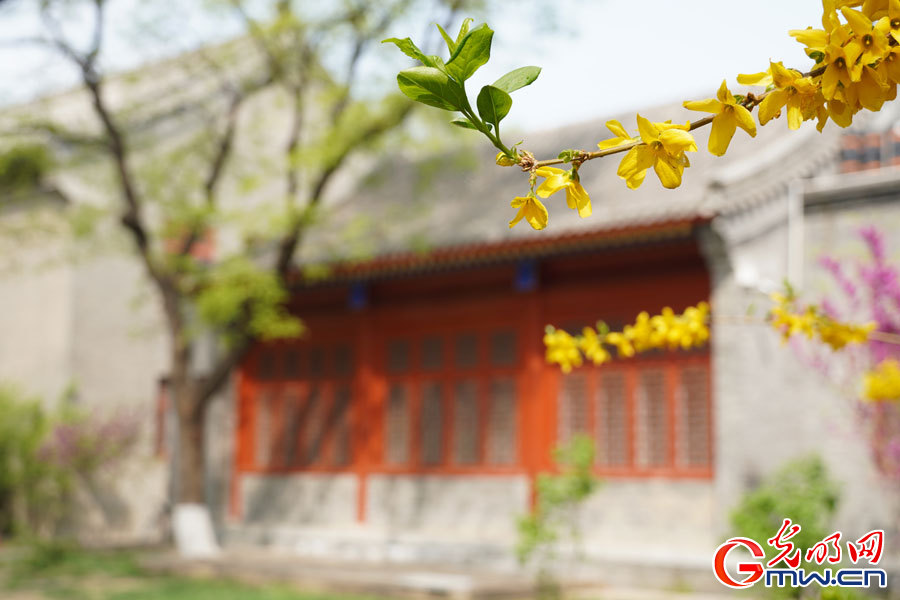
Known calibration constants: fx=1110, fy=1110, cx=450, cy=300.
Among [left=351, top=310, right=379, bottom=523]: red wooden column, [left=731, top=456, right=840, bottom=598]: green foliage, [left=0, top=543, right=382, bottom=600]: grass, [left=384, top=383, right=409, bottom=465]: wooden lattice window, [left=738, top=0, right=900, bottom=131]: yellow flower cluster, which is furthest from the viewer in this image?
[left=351, top=310, right=379, bottom=523]: red wooden column

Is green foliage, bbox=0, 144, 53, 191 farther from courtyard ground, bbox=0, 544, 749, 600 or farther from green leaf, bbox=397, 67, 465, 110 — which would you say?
green leaf, bbox=397, 67, 465, 110

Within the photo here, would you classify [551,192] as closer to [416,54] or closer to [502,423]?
[416,54]

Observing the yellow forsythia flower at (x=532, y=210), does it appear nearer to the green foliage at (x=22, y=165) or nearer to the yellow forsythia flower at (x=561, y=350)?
the yellow forsythia flower at (x=561, y=350)

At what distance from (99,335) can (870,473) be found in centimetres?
1084

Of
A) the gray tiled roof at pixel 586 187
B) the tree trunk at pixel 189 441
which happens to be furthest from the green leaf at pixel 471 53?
the tree trunk at pixel 189 441

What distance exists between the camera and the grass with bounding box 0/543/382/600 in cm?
863

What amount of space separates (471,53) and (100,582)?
9.26 meters

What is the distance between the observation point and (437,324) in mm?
11031

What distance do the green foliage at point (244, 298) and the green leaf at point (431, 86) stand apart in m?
9.06

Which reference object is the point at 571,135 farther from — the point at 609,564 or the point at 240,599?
the point at 240,599

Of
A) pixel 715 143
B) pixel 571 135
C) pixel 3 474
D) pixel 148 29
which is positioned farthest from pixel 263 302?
pixel 715 143

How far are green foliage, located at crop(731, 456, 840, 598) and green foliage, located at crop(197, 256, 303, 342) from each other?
4.68m

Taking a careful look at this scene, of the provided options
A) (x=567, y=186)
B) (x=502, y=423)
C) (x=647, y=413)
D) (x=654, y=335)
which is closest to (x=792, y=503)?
(x=647, y=413)

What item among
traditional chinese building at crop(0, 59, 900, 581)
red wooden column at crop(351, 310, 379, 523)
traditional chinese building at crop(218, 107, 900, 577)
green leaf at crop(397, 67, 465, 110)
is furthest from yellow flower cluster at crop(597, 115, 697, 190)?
red wooden column at crop(351, 310, 379, 523)
